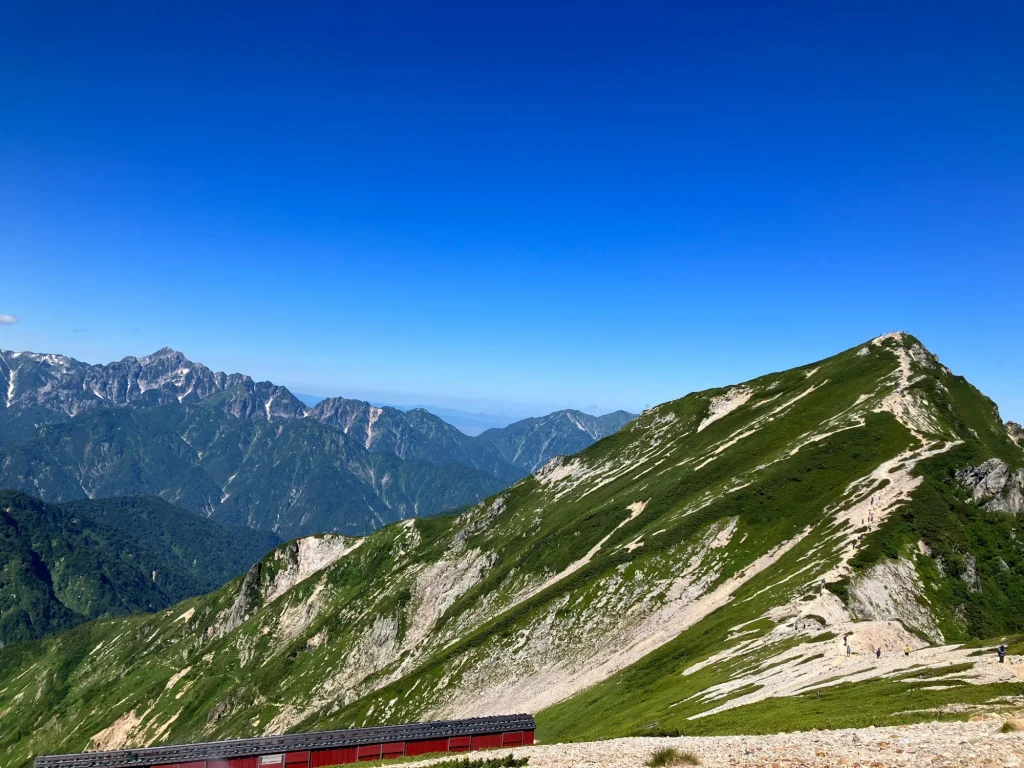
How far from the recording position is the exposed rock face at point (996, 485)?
107 metres

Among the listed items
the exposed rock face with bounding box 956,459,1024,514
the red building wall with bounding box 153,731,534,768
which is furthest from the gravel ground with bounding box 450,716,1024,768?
the exposed rock face with bounding box 956,459,1024,514

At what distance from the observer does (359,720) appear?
5482 inches

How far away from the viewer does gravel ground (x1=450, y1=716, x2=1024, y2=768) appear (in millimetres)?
28984

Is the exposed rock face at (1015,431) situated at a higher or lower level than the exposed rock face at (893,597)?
higher

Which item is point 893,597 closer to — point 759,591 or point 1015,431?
point 759,591

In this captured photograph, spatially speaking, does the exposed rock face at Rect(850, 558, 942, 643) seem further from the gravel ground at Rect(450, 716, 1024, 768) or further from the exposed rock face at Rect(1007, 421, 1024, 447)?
the exposed rock face at Rect(1007, 421, 1024, 447)

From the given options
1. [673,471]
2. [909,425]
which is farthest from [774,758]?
[673,471]

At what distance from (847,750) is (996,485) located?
100790 millimetres

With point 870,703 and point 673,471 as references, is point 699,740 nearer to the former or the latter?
point 870,703

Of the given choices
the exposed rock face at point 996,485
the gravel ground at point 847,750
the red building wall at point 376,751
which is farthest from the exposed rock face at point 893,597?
the gravel ground at point 847,750

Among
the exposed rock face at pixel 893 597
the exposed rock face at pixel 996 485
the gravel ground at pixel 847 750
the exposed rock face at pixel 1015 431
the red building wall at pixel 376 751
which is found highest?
the exposed rock face at pixel 1015 431

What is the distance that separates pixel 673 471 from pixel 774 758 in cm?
15324

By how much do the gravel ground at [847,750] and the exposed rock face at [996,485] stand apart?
9075 cm

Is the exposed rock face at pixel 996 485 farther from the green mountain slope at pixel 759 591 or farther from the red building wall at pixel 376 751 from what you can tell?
the red building wall at pixel 376 751
